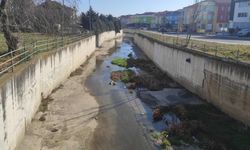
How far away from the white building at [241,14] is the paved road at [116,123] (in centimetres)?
5151

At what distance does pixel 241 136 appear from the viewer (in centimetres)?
1529

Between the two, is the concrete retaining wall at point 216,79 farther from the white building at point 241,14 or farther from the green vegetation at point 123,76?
the white building at point 241,14

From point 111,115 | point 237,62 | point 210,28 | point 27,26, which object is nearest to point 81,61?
point 27,26

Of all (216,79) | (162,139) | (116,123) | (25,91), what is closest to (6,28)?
(25,91)

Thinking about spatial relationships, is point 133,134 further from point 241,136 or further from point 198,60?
point 198,60

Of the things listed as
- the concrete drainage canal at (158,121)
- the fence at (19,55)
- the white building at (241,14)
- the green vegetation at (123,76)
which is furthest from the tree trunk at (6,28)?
the white building at (241,14)

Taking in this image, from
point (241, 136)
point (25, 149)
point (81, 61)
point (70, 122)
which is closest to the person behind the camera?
point (25, 149)

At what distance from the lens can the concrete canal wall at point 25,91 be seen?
12039mm

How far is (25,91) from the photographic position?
51.0 ft

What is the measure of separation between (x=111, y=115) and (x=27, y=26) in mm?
8780

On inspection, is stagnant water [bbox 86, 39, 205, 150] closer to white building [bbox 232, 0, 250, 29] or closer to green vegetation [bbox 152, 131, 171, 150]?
green vegetation [bbox 152, 131, 171, 150]

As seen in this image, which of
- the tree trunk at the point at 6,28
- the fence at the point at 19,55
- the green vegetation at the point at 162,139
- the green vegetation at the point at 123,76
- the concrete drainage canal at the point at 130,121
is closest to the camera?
the fence at the point at 19,55

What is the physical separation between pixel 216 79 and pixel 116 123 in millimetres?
7849

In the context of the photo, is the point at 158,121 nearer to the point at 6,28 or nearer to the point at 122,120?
the point at 122,120
